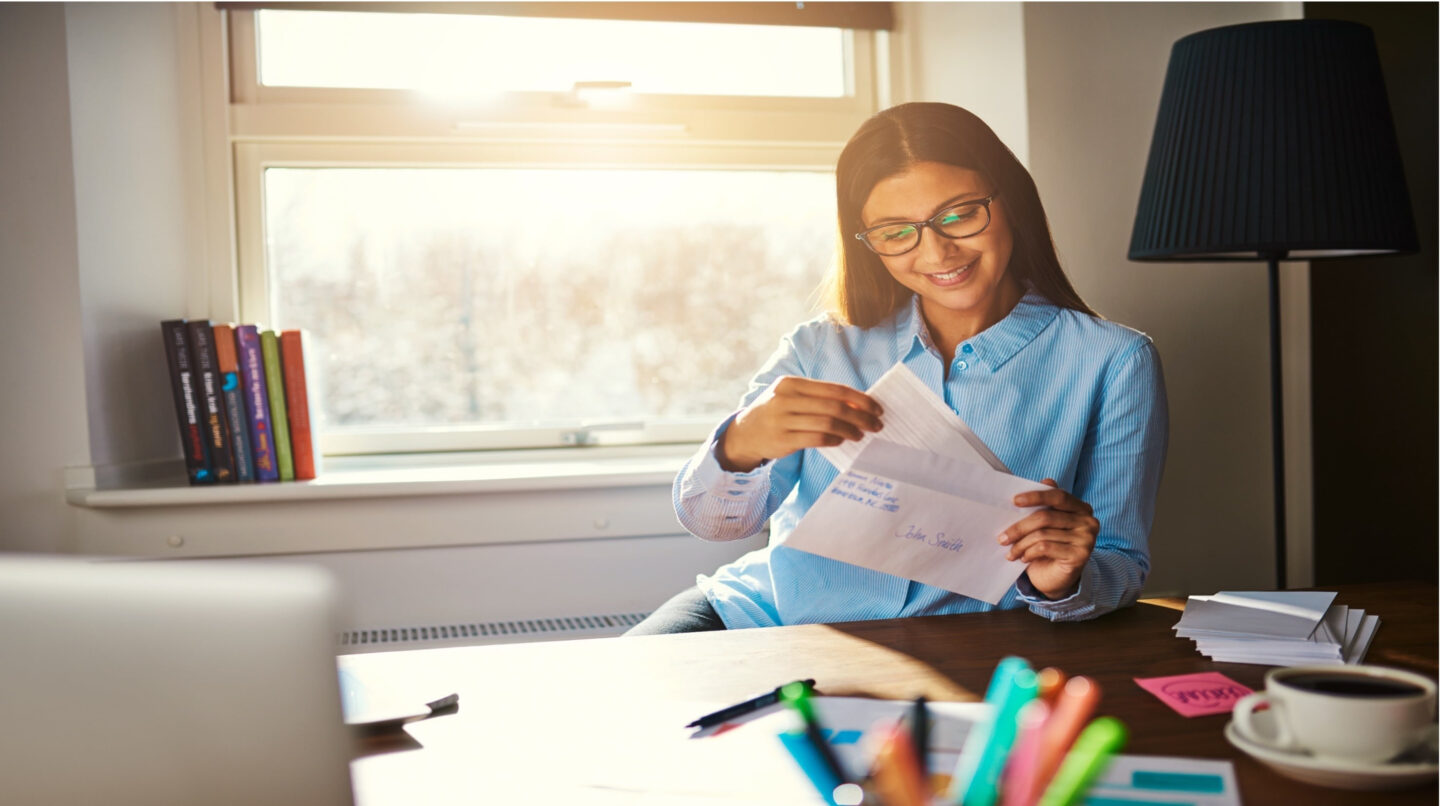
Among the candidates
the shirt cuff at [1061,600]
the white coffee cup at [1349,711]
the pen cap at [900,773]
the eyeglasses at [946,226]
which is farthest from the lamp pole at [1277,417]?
the pen cap at [900,773]

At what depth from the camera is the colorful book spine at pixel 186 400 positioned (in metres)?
1.92

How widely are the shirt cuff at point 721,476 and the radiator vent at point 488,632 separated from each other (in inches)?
28.9

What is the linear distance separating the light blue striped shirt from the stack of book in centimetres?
98

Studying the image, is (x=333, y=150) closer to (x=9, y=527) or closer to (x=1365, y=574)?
(x=9, y=527)

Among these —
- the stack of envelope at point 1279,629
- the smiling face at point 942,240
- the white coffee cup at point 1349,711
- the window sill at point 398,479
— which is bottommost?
the stack of envelope at point 1279,629

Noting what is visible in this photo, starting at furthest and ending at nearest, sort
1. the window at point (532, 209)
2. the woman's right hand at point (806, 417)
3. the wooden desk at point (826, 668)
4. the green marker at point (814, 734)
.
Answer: the window at point (532, 209) → the woman's right hand at point (806, 417) → the wooden desk at point (826, 668) → the green marker at point (814, 734)

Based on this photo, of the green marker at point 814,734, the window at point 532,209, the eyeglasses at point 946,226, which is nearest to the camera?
the green marker at point 814,734

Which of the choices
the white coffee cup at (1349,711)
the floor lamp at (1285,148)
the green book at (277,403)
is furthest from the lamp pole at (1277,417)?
the green book at (277,403)

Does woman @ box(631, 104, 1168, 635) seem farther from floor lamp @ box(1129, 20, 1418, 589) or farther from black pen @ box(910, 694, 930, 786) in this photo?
black pen @ box(910, 694, 930, 786)

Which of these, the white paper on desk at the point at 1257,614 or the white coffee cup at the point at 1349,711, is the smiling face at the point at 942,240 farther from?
the white coffee cup at the point at 1349,711

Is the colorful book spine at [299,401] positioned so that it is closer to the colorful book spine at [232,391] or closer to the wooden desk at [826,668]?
the colorful book spine at [232,391]

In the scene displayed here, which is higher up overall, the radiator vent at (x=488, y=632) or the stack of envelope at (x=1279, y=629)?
the stack of envelope at (x=1279, y=629)

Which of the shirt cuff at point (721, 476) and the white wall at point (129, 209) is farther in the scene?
the white wall at point (129, 209)

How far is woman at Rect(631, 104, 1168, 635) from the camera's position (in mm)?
1285
